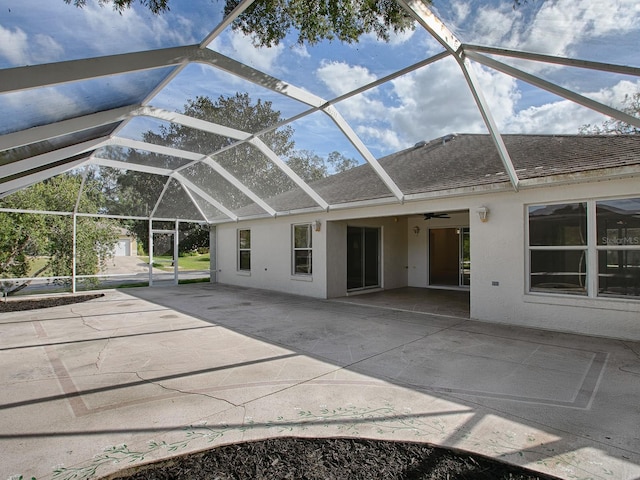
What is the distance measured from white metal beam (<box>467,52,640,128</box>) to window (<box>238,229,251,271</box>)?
10.8 m

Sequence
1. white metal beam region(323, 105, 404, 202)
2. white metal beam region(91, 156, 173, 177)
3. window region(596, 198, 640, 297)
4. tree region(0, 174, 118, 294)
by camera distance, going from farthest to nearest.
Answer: tree region(0, 174, 118, 294) < white metal beam region(91, 156, 173, 177) < white metal beam region(323, 105, 404, 202) < window region(596, 198, 640, 297)

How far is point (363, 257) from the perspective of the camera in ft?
38.5

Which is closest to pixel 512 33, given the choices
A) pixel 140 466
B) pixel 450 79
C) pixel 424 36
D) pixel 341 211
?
pixel 424 36

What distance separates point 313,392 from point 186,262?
90.9 feet

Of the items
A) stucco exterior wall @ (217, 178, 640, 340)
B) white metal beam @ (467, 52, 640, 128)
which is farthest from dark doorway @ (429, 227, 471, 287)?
white metal beam @ (467, 52, 640, 128)

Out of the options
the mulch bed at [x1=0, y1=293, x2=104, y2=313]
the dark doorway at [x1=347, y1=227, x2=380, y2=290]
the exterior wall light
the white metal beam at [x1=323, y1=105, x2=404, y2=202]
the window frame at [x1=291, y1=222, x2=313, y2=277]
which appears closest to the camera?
the white metal beam at [x1=323, y1=105, x2=404, y2=202]

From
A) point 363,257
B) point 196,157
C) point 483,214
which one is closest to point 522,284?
point 483,214

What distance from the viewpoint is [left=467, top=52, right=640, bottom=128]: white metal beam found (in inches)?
175

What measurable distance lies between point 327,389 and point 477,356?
2436mm

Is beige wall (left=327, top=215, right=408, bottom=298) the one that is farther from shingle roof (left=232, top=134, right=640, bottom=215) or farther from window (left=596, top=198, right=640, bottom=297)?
window (left=596, top=198, right=640, bottom=297)

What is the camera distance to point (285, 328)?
675cm

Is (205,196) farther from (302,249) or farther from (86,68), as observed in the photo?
(86,68)

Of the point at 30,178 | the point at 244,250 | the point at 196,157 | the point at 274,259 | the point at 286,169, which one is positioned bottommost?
the point at 274,259

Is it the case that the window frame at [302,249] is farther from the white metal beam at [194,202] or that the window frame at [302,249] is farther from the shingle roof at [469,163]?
the white metal beam at [194,202]
